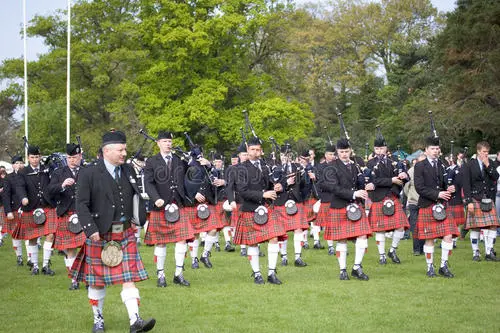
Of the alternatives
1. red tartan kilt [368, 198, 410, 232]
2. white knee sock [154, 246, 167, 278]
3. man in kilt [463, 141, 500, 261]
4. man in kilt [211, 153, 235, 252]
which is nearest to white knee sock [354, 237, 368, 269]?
red tartan kilt [368, 198, 410, 232]

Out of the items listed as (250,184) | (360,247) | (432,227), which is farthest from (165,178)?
(432,227)

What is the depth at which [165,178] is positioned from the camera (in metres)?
9.34

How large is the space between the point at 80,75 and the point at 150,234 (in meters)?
25.9

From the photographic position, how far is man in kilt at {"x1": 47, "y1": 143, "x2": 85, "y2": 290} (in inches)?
375

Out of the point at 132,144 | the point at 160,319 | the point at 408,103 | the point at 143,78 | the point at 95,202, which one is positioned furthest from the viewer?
the point at 408,103

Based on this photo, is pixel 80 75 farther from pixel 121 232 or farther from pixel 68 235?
pixel 121 232

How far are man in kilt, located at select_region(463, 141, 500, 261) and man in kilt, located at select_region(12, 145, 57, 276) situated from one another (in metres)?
6.47

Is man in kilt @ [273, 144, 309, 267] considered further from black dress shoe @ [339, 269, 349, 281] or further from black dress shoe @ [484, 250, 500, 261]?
black dress shoe @ [484, 250, 500, 261]

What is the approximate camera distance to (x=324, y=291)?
8469 mm

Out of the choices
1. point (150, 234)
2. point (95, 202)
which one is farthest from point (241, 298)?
point (95, 202)

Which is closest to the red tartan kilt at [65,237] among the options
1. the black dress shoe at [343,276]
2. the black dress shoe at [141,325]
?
the black dress shoe at [141,325]

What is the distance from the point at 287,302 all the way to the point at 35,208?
4861 mm

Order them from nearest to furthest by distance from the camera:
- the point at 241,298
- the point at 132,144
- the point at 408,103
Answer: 1. the point at 241,298
2. the point at 132,144
3. the point at 408,103

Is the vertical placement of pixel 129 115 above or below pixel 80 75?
below
